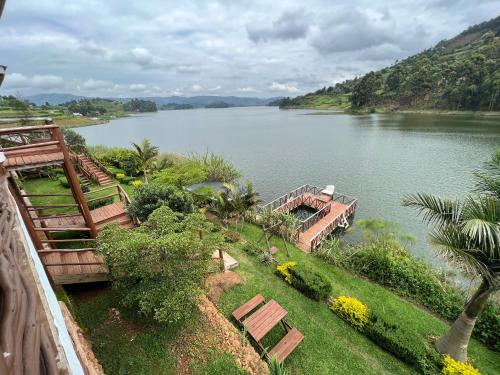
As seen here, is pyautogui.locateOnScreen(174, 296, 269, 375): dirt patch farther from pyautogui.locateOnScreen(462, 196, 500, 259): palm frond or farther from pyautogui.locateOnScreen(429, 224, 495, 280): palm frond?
pyautogui.locateOnScreen(462, 196, 500, 259): palm frond

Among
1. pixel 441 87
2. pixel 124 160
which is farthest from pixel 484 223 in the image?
pixel 441 87

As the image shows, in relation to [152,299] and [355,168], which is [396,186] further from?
[152,299]

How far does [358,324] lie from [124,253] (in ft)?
22.2

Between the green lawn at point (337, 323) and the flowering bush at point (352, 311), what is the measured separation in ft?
0.62

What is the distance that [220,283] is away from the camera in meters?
8.45

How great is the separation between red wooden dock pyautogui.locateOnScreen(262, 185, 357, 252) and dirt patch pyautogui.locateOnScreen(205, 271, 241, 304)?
5.07m

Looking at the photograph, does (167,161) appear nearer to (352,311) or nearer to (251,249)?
(251,249)

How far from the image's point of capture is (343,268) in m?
11.1

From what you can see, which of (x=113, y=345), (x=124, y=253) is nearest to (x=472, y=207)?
(x=124, y=253)

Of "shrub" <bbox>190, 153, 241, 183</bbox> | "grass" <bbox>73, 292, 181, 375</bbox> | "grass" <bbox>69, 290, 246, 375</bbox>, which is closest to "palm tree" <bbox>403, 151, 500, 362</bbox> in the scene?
"grass" <bbox>69, 290, 246, 375</bbox>

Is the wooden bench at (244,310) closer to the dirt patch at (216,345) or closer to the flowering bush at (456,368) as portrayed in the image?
the dirt patch at (216,345)

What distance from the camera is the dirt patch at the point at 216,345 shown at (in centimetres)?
559

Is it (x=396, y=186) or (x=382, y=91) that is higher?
(x=382, y=91)

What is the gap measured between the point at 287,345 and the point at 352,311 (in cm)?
259
